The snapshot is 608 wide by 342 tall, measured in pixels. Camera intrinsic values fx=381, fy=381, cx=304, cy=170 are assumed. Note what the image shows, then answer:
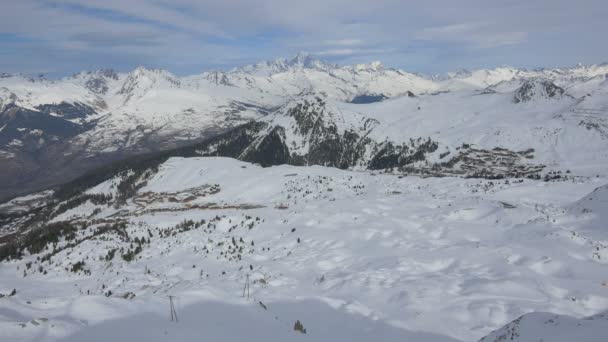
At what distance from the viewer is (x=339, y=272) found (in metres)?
16.8

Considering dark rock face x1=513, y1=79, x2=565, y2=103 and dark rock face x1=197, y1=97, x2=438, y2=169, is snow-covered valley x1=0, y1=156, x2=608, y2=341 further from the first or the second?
dark rock face x1=513, y1=79, x2=565, y2=103

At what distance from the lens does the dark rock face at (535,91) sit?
166 m

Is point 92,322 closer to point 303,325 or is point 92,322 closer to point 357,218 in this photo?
point 303,325

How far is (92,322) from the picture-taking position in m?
9.11

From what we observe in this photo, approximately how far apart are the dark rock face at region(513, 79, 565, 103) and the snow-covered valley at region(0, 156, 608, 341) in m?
152

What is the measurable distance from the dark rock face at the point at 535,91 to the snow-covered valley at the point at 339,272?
151942 mm

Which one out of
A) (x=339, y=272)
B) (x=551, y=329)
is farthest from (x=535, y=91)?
(x=551, y=329)

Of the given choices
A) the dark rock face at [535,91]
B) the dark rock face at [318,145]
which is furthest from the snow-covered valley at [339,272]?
the dark rock face at [535,91]

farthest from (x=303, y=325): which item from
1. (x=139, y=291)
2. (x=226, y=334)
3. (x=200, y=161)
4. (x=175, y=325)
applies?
(x=200, y=161)

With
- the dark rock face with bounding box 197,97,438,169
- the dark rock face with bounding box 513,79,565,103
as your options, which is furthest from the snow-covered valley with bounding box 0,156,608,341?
the dark rock face with bounding box 513,79,565,103

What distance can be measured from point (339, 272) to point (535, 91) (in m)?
185

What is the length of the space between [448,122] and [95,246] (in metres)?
147

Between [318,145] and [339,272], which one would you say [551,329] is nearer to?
[339,272]

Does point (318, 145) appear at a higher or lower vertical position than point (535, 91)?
lower
